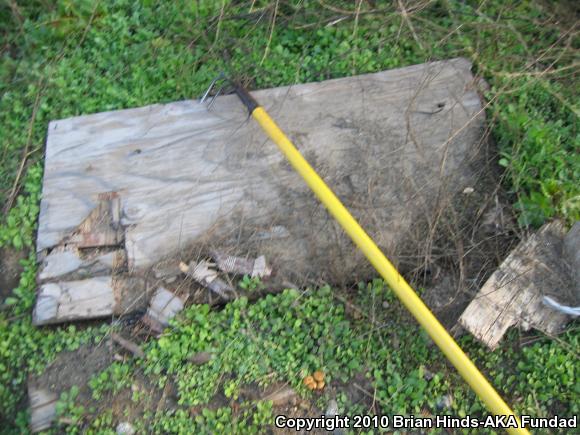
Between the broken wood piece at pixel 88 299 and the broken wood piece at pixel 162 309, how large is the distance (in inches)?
2.9

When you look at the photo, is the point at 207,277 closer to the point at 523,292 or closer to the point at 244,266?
the point at 244,266

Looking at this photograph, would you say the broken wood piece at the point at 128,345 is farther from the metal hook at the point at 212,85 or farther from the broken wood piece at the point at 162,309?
the metal hook at the point at 212,85

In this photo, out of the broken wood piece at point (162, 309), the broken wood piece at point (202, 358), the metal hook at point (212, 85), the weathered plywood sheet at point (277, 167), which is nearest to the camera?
the broken wood piece at point (202, 358)

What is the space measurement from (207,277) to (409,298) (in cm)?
93

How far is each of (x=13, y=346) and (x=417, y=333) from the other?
1793 mm

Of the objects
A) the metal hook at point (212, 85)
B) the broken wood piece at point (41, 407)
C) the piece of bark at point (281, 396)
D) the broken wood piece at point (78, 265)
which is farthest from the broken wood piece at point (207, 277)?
the metal hook at point (212, 85)

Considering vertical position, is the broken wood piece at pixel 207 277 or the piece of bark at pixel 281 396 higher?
the broken wood piece at pixel 207 277

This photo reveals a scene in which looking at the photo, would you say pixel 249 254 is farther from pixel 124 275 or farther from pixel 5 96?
pixel 5 96

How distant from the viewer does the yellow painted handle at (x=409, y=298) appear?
201 centimetres

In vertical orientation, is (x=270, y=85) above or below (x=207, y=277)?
above

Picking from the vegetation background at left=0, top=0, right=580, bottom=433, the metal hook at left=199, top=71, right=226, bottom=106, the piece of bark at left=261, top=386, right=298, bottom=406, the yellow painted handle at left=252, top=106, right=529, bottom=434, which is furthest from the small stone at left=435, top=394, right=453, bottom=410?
the metal hook at left=199, top=71, right=226, bottom=106

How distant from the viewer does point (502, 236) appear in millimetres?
2635

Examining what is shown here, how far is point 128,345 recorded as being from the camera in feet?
8.28

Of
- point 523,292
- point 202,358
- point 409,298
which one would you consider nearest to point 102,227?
point 202,358
